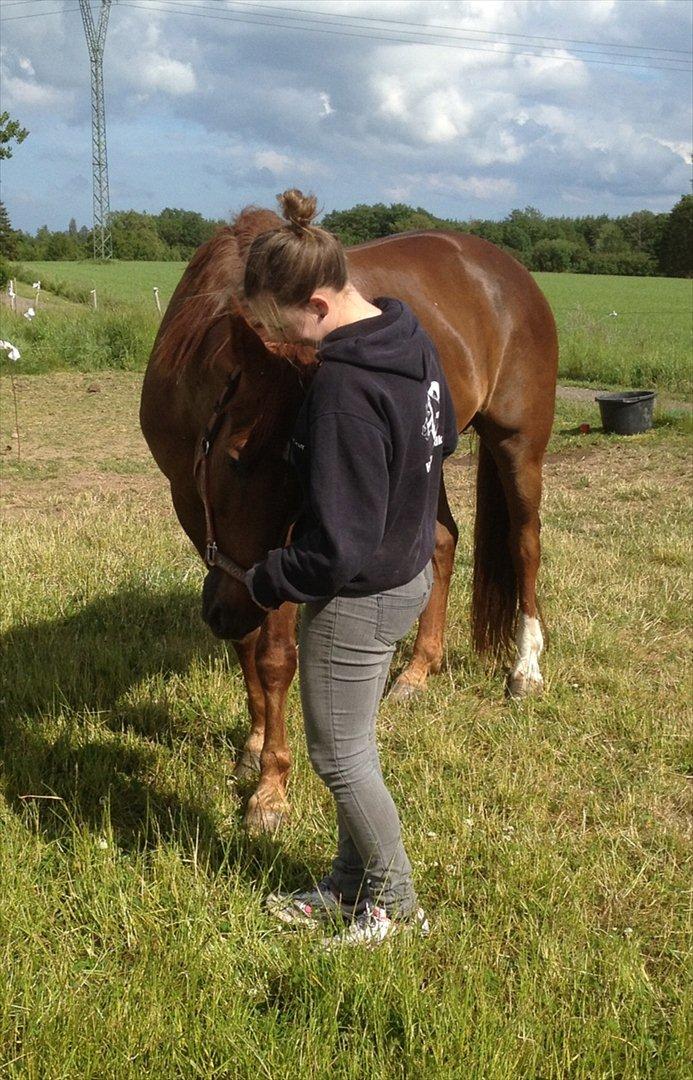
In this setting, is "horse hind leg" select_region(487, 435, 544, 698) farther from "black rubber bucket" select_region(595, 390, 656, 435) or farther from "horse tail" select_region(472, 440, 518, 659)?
"black rubber bucket" select_region(595, 390, 656, 435)

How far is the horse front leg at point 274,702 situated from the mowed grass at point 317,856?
0.25 feet

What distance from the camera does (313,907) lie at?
7.97ft

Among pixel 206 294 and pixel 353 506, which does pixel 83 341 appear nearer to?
pixel 206 294

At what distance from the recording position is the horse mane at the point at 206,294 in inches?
110

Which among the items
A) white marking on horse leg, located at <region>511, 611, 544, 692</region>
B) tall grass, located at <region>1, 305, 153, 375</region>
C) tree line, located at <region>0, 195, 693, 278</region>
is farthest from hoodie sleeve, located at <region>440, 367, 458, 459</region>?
tree line, located at <region>0, 195, 693, 278</region>

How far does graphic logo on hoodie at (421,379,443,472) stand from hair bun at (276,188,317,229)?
1.41 ft

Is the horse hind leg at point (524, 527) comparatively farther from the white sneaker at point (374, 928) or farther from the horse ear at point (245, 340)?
the horse ear at point (245, 340)

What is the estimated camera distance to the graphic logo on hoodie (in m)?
1.97

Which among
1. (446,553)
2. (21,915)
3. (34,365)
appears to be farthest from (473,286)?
(34,365)

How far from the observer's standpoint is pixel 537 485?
452 cm

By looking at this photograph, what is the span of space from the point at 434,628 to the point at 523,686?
0.51 m

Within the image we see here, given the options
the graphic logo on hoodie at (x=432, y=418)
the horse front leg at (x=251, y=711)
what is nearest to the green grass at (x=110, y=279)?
the horse front leg at (x=251, y=711)

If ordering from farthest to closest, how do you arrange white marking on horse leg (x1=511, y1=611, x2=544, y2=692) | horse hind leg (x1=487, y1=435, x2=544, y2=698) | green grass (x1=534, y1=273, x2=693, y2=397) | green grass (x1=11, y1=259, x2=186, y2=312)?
green grass (x1=11, y1=259, x2=186, y2=312), green grass (x1=534, y1=273, x2=693, y2=397), horse hind leg (x1=487, y1=435, x2=544, y2=698), white marking on horse leg (x1=511, y1=611, x2=544, y2=692)

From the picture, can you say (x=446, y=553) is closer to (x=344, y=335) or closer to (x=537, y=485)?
(x=537, y=485)
